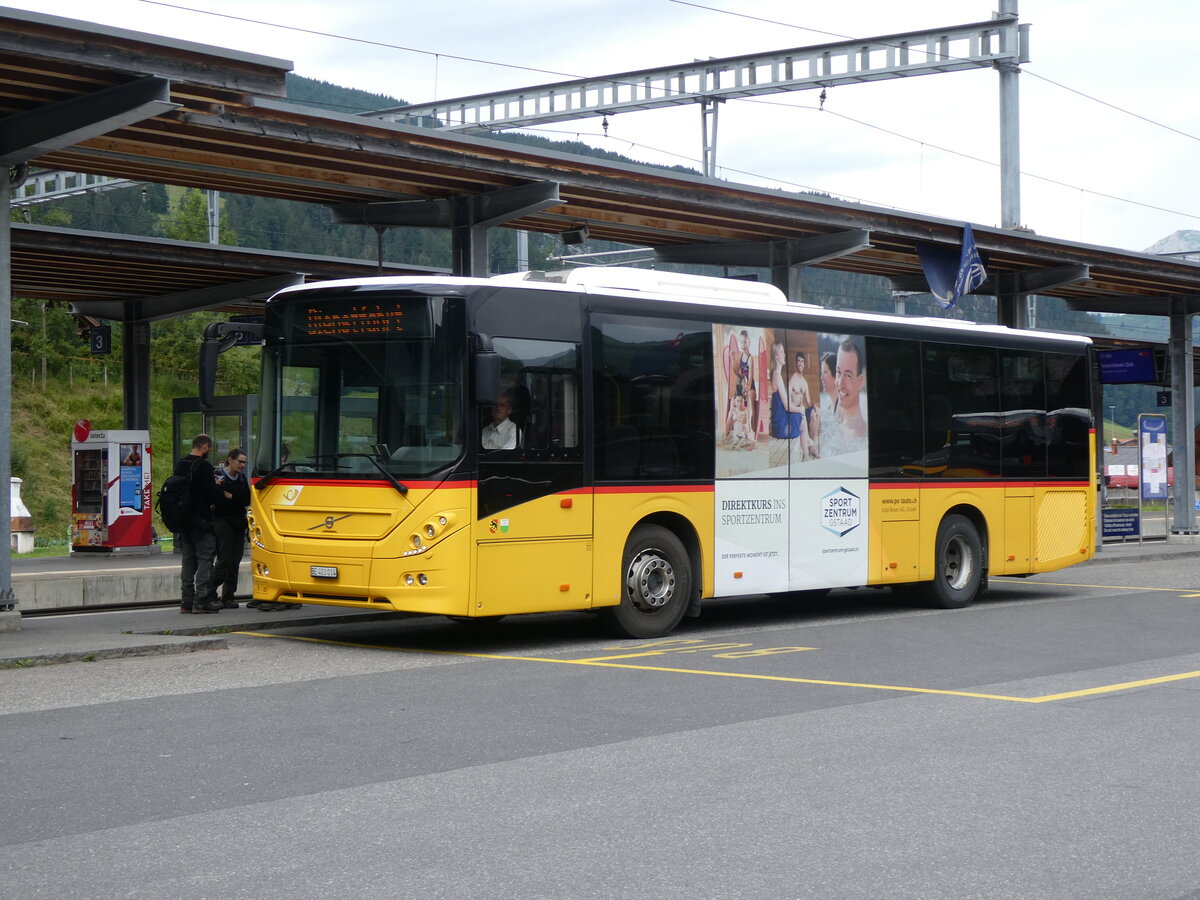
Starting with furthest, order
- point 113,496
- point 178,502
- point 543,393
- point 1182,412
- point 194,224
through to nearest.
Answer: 1. point 194,224
2. point 1182,412
3. point 113,496
4. point 178,502
5. point 543,393

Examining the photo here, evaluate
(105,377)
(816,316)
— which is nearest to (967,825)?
(816,316)

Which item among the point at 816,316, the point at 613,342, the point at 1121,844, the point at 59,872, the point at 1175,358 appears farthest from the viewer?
the point at 1175,358

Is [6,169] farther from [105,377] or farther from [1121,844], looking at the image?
[105,377]

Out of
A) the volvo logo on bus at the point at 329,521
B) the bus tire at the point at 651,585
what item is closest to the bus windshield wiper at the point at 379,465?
the volvo logo on bus at the point at 329,521

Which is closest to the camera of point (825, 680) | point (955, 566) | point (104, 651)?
point (825, 680)

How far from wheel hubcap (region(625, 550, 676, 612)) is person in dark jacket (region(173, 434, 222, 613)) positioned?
4.74 meters

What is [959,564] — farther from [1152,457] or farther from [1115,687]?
[1152,457]

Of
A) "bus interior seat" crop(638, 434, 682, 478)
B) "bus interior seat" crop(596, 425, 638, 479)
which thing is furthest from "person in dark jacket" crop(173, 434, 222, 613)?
"bus interior seat" crop(638, 434, 682, 478)

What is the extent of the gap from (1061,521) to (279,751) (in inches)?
521

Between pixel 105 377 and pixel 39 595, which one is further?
pixel 105 377

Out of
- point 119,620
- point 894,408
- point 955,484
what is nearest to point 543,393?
point 894,408

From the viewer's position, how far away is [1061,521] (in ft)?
61.6

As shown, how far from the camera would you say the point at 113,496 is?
26.1 m

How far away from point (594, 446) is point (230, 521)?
15.4 ft
